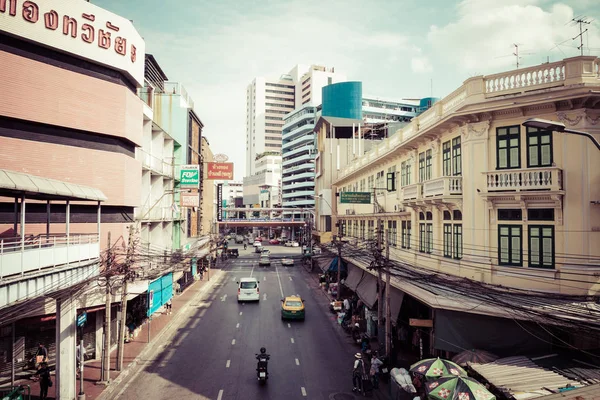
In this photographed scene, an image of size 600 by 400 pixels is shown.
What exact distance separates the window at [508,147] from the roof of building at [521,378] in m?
7.68

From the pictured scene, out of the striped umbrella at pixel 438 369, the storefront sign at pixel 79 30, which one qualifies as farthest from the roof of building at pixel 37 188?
the striped umbrella at pixel 438 369

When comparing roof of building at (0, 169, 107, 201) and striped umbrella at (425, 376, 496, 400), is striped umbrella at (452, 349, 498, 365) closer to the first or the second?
striped umbrella at (425, 376, 496, 400)

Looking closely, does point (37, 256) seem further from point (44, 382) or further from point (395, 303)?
point (395, 303)

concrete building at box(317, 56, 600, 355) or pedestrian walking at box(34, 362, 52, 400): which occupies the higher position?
concrete building at box(317, 56, 600, 355)

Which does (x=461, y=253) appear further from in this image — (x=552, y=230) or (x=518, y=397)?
(x=518, y=397)

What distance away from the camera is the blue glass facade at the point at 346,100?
104 m

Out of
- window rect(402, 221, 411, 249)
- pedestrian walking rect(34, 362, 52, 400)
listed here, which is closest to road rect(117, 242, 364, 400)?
pedestrian walking rect(34, 362, 52, 400)

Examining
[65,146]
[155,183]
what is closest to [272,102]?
[155,183]

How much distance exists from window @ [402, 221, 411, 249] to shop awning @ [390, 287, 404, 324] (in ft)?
12.7

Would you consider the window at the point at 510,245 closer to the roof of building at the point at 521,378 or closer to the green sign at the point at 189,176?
the roof of building at the point at 521,378

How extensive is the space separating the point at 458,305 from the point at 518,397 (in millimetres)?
4774

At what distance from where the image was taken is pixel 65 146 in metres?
19.4

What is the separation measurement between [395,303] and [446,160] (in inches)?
322

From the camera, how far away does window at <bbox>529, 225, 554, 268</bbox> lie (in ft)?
52.0
